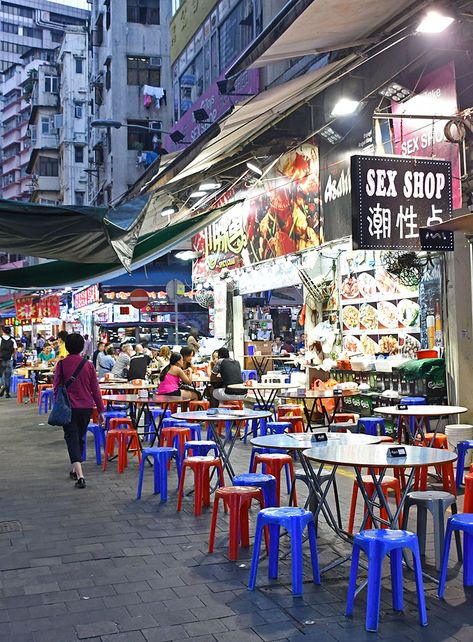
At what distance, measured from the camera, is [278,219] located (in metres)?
14.8

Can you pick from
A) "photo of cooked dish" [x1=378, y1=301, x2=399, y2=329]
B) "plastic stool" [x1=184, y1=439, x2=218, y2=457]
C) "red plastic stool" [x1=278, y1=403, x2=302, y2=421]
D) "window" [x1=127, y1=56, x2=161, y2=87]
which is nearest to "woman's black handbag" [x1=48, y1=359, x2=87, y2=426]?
"plastic stool" [x1=184, y1=439, x2=218, y2=457]

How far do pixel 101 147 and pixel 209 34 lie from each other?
20868 millimetres

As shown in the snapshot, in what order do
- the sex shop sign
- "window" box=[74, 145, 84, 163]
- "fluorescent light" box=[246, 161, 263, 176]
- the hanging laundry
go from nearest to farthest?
the sex shop sign, "fluorescent light" box=[246, 161, 263, 176], the hanging laundry, "window" box=[74, 145, 84, 163]

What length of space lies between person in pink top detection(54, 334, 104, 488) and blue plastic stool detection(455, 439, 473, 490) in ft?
13.2

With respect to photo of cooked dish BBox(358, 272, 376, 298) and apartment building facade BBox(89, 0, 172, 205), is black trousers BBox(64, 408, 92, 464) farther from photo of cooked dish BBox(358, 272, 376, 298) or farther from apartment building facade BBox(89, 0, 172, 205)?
apartment building facade BBox(89, 0, 172, 205)

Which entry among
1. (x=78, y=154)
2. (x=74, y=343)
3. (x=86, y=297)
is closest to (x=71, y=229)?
(x=74, y=343)

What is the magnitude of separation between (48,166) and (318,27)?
58.6 metres

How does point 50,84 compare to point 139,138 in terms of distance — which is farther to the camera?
point 50,84

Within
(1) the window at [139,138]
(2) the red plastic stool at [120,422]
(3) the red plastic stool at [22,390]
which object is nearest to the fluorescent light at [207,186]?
(2) the red plastic stool at [120,422]

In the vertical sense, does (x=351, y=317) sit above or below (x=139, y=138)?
below

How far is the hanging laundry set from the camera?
→ 1305 inches

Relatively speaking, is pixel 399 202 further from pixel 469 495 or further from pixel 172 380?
pixel 172 380

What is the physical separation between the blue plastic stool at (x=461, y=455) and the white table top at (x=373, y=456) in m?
2.15

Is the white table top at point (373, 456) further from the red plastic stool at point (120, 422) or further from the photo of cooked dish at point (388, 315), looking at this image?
the photo of cooked dish at point (388, 315)
